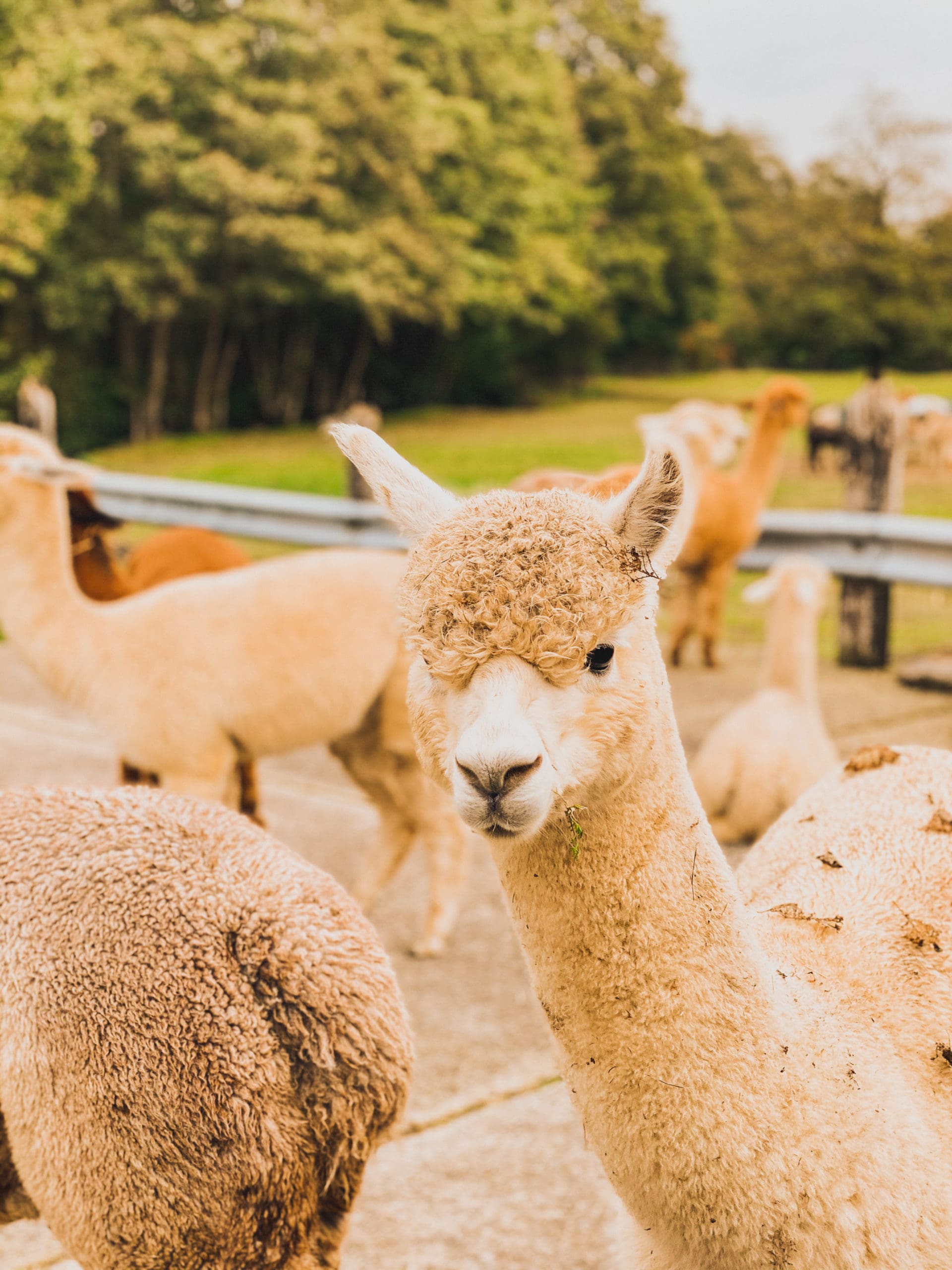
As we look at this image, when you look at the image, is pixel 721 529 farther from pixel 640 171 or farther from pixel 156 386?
pixel 640 171

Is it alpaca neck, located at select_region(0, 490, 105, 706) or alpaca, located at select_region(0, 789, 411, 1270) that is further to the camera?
alpaca neck, located at select_region(0, 490, 105, 706)

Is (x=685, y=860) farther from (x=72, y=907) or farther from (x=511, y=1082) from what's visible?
(x=511, y=1082)

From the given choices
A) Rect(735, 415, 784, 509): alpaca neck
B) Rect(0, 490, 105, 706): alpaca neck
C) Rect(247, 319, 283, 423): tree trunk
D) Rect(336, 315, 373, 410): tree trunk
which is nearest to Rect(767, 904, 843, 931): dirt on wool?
Rect(0, 490, 105, 706): alpaca neck

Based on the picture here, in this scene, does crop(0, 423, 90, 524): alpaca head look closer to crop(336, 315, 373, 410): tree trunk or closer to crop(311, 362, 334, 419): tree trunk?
crop(336, 315, 373, 410): tree trunk

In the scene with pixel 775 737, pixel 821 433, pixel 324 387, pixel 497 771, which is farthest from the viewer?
pixel 324 387

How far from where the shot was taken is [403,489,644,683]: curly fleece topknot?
158 cm

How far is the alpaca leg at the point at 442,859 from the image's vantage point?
13.9ft

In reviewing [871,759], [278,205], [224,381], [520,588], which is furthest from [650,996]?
[224,381]

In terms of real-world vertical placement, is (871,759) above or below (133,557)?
above

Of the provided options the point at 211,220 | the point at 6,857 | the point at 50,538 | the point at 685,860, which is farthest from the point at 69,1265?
the point at 211,220

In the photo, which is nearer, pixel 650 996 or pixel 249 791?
pixel 650 996

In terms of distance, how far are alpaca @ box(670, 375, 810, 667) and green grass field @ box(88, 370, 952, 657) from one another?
1.21 meters

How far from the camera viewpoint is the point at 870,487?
804cm

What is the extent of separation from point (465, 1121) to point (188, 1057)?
57.6 inches
